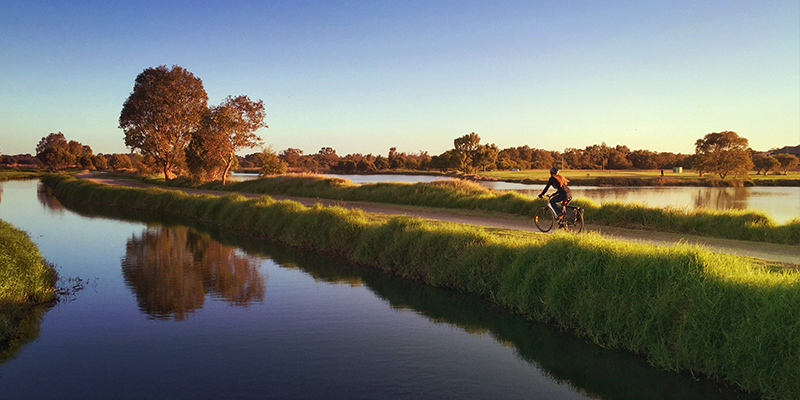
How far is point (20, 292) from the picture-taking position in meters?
10.9

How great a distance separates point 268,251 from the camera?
19.1 metres

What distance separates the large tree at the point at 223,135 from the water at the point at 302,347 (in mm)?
31533

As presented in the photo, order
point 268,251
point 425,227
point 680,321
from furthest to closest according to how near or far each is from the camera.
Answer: point 268,251
point 425,227
point 680,321

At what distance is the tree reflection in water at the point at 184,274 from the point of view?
12.1 m

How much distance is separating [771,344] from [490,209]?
57.4 ft

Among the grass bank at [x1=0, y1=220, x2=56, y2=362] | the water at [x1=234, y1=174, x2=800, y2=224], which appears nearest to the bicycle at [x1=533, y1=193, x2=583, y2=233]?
the water at [x1=234, y1=174, x2=800, y2=224]

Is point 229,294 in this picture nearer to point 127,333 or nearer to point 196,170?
point 127,333

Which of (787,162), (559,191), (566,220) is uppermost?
(787,162)

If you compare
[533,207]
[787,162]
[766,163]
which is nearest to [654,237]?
[533,207]

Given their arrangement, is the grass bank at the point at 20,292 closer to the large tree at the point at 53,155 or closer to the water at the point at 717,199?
the water at the point at 717,199

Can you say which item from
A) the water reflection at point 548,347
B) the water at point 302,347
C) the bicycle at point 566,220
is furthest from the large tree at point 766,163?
the water at point 302,347

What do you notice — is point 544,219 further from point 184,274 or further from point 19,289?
point 19,289

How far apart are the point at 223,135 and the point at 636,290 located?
42778 millimetres

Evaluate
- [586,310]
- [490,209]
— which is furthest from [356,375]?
[490,209]
